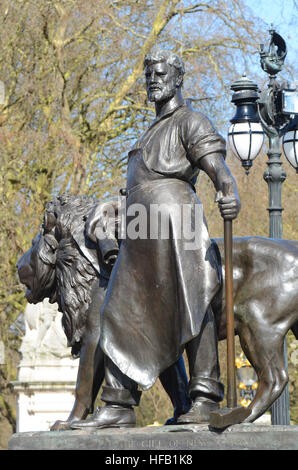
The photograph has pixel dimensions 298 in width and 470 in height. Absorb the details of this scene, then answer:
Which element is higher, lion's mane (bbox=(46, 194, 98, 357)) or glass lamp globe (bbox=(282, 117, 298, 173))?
glass lamp globe (bbox=(282, 117, 298, 173))

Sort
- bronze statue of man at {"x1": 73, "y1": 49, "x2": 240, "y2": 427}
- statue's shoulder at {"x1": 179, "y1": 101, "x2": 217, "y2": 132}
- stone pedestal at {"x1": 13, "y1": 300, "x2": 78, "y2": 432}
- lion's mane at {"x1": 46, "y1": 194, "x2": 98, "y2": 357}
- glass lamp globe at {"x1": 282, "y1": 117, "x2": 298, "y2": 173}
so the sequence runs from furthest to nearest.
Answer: stone pedestal at {"x1": 13, "y1": 300, "x2": 78, "y2": 432}, glass lamp globe at {"x1": 282, "y1": 117, "x2": 298, "y2": 173}, lion's mane at {"x1": 46, "y1": 194, "x2": 98, "y2": 357}, statue's shoulder at {"x1": 179, "y1": 101, "x2": 217, "y2": 132}, bronze statue of man at {"x1": 73, "y1": 49, "x2": 240, "y2": 427}

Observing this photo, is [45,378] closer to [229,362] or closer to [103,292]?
[103,292]

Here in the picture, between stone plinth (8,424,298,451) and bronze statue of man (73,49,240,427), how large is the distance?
0.21 meters

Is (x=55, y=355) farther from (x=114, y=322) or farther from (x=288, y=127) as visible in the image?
(x=114, y=322)

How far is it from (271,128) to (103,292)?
189 inches

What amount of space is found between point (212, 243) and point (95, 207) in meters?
0.86

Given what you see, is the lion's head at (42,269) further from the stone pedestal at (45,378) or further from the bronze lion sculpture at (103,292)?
the stone pedestal at (45,378)

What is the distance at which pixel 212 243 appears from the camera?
6.70 metres

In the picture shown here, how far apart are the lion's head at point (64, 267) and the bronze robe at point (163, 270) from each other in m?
0.49

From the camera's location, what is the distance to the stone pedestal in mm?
14234

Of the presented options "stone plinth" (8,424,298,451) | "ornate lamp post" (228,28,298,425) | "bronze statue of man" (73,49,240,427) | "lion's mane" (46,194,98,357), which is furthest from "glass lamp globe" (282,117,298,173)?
"stone plinth" (8,424,298,451)

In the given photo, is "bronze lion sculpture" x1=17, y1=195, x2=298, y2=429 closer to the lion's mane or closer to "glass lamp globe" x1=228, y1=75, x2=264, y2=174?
the lion's mane

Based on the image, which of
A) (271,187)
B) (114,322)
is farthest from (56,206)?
(271,187)

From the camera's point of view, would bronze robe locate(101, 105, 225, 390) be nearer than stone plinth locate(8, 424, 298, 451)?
No
